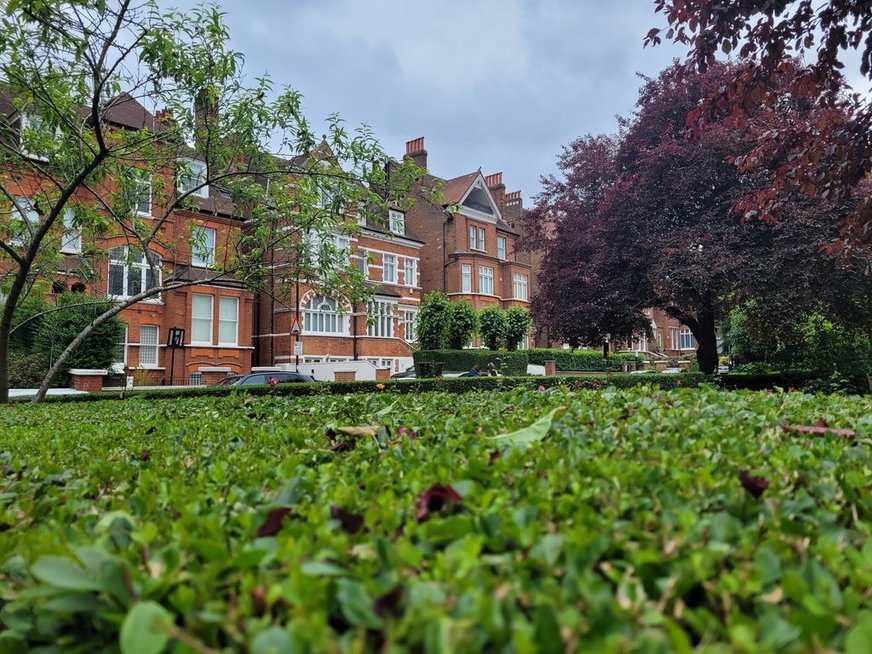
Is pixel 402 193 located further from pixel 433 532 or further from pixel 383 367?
pixel 383 367

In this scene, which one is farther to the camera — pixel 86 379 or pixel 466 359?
pixel 466 359

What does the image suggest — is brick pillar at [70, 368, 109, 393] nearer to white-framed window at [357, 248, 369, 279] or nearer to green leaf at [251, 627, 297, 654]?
white-framed window at [357, 248, 369, 279]

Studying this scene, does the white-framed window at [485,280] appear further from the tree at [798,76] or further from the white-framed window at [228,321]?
the tree at [798,76]

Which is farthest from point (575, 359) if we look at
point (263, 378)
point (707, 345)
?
point (263, 378)

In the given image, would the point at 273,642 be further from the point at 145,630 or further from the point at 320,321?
the point at 320,321

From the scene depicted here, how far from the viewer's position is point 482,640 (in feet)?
2.14

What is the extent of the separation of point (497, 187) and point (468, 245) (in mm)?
7422

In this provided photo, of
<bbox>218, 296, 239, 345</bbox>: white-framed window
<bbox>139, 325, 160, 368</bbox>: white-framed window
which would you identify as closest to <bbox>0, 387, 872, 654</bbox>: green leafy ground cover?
<bbox>139, 325, 160, 368</bbox>: white-framed window

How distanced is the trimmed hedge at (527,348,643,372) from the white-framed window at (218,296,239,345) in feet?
69.6

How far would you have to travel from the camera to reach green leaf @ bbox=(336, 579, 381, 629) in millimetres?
714

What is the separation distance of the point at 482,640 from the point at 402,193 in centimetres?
1047

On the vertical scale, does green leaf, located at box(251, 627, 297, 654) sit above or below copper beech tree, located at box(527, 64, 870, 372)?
below

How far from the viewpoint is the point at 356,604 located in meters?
0.74

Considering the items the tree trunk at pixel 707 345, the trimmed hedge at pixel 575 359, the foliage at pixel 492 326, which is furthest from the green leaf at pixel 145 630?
the trimmed hedge at pixel 575 359
